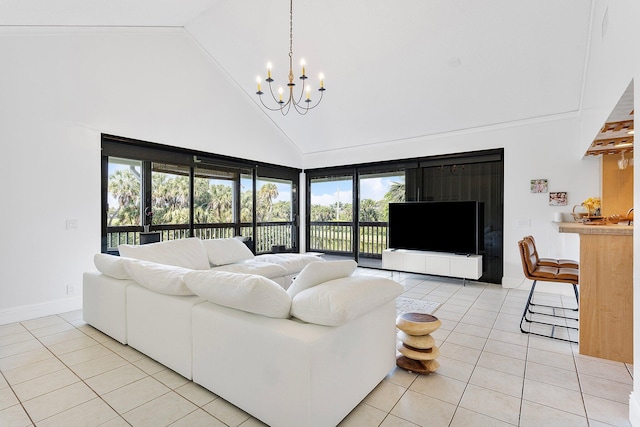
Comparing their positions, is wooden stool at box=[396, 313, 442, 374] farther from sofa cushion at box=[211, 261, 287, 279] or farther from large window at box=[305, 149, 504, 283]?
large window at box=[305, 149, 504, 283]

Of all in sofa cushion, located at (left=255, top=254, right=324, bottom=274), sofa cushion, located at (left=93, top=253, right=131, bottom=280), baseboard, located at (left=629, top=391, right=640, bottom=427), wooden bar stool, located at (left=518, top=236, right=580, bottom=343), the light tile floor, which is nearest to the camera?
baseboard, located at (left=629, top=391, right=640, bottom=427)

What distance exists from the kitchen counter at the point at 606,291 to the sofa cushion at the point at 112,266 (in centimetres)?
380

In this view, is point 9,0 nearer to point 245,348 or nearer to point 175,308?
point 175,308

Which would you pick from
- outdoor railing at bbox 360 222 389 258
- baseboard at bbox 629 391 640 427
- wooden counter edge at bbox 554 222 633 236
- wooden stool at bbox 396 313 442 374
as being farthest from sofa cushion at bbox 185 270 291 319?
outdoor railing at bbox 360 222 389 258

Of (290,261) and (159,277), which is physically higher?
(159,277)

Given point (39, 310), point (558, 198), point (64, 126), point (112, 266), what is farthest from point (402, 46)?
point (39, 310)

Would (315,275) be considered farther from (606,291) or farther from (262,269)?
(606,291)

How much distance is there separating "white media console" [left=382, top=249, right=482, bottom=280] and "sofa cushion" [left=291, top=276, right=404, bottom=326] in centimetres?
343

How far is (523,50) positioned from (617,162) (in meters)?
1.86

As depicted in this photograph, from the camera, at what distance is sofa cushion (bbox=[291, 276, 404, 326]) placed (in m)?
1.59

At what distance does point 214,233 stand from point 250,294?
4220 millimetres

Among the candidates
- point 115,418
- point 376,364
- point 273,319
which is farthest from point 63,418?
point 376,364

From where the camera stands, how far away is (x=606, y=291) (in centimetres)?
251

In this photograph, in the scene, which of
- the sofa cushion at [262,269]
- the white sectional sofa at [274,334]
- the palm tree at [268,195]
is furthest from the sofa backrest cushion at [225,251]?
the palm tree at [268,195]
